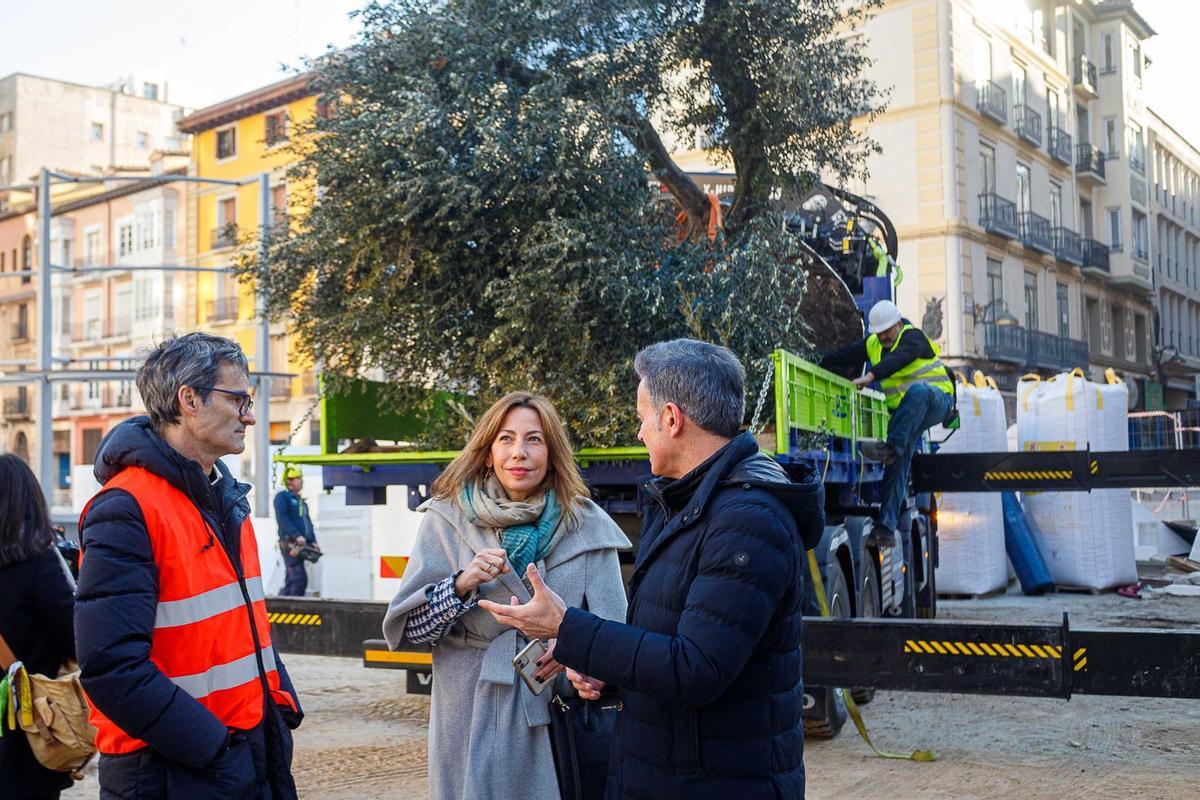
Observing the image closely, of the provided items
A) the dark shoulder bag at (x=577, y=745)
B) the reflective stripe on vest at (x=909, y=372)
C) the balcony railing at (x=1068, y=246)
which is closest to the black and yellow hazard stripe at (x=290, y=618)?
the dark shoulder bag at (x=577, y=745)

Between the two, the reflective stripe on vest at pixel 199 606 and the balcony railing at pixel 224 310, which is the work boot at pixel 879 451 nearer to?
the reflective stripe on vest at pixel 199 606

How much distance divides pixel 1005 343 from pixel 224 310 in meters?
25.7

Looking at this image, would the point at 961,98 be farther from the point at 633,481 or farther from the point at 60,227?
the point at 60,227

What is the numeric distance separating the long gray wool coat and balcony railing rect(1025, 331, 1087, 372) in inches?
1168

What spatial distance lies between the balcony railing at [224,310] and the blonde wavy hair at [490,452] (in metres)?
40.4

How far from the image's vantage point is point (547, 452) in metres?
3.62

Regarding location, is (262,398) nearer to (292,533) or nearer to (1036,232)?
(292,533)

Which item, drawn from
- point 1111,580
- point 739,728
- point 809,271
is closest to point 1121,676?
point 739,728

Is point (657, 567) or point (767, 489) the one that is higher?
point (767, 489)

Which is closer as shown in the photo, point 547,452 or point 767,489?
→ point 767,489

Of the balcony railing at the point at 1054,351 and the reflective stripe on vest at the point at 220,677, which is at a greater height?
the balcony railing at the point at 1054,351

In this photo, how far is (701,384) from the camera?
2.70m

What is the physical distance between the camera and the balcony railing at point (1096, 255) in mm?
36250

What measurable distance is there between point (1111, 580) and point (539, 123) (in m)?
10.0
